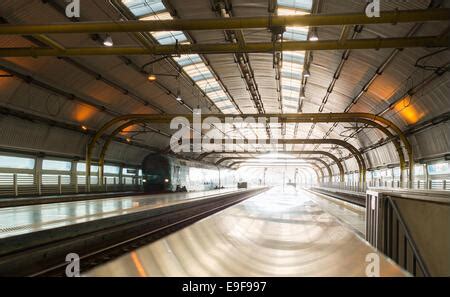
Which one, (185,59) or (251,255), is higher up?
(185,59)

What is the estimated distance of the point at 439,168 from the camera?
1903 cm

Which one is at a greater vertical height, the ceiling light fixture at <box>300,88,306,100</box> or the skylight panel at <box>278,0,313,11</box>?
the skylight panel at <box>278,0,313,11</box>

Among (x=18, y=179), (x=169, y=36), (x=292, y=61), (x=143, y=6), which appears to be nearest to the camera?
(x=143, y=6)

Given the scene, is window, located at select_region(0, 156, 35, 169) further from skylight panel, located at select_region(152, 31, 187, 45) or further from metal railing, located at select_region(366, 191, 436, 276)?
metal railing, located at select_region(366, 191, 436, 276)

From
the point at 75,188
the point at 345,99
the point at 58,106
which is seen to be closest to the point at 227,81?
the point at 345,99

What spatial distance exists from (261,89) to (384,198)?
1866 cm

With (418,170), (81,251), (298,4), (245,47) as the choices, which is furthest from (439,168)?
(81,251)

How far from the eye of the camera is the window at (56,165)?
19.5m

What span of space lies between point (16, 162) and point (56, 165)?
332cm

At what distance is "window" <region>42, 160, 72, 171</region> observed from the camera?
64.0 feet

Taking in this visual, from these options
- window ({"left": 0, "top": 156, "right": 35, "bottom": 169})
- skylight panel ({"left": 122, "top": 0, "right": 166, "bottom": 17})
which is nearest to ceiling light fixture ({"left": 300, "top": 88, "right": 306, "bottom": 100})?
skylight panel ({"left": 122, "top": 0, "right": 166, "bottom": 17})

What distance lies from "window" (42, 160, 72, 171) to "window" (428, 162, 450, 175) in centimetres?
2145

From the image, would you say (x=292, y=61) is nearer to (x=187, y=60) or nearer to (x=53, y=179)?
(x=187, y=60)

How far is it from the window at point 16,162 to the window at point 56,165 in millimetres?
1036
